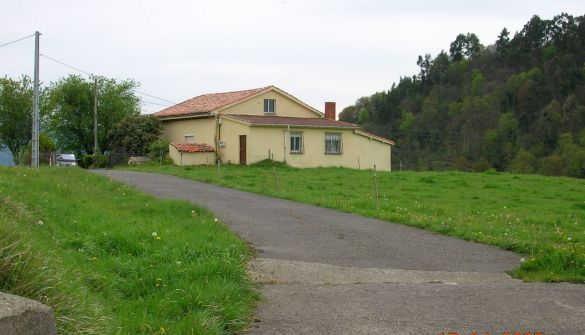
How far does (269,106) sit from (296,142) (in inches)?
172

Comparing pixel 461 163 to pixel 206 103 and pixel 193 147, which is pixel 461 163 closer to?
pixel 206 103

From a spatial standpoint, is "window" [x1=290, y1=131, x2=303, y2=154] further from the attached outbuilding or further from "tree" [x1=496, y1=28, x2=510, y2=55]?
"tree" [x1=496, y1=28, x2=510, y2=55]

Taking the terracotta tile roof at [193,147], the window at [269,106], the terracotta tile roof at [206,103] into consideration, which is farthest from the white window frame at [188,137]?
the window at [269,106]

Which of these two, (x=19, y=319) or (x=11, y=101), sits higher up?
(x=11, y=101)

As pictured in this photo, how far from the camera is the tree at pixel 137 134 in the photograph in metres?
43.7

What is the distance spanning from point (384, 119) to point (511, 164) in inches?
992

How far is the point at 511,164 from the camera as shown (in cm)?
6197

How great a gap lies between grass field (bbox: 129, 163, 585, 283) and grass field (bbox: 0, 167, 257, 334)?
4.11m

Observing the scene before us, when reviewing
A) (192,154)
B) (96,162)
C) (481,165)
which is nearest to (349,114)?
(481,165)

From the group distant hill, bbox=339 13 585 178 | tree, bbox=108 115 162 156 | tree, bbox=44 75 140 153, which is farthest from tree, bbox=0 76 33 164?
distant hill, bbox=339 13 585 178

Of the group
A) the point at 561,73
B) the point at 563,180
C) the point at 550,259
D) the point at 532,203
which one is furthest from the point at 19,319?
the point at 561,73

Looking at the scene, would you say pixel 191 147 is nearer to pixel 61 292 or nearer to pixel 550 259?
pixel 550 259

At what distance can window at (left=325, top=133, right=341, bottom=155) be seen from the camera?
4109cm

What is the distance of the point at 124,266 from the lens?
807cm
